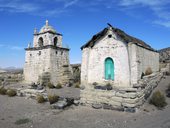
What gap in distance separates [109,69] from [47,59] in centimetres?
1063

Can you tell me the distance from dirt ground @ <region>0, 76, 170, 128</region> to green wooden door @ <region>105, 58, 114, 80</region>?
5.43m

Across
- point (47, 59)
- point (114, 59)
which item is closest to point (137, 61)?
point (114, 59)

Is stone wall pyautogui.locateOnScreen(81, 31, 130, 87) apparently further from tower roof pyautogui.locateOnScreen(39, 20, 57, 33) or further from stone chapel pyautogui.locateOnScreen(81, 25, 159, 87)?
tower roof pyautogui.locateOnScreen(39, 20, 57, 33)

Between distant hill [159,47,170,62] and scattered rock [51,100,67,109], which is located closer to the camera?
scattered rock [51,100,67,109]

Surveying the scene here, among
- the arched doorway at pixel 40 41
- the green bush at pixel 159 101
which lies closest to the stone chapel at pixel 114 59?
the green bush at pixel 159 101

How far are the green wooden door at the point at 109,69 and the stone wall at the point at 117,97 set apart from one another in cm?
447

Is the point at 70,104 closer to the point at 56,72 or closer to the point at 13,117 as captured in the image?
the point at 13,117

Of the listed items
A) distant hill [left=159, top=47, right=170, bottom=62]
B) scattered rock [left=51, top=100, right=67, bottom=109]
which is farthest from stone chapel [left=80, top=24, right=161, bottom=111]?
distant hill [left=159, top=47, right=170, bottom=62]

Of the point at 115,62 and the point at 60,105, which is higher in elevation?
the point at 115,62

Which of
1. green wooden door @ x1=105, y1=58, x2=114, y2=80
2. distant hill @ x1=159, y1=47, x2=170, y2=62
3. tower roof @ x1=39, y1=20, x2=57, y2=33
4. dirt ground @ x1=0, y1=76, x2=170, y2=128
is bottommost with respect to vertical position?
dirt ground @ x1=0, y1=76, x2=170, y2=128

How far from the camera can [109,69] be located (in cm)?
1712

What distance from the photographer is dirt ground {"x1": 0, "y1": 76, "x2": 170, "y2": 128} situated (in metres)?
8.62

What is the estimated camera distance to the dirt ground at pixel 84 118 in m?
8.62

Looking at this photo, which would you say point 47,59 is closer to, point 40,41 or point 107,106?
point 40,41
